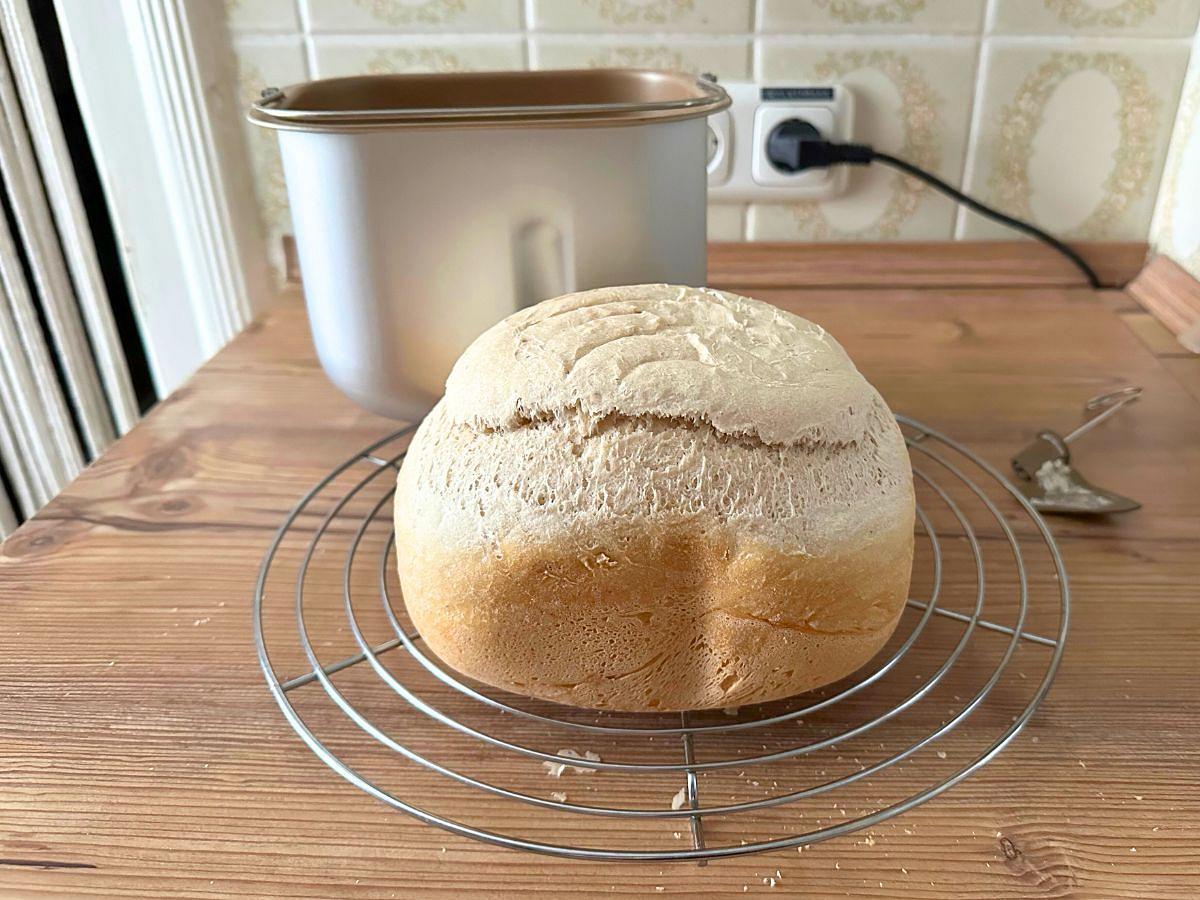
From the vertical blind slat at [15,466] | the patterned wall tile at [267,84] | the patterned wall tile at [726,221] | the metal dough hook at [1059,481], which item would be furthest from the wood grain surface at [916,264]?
the vertical blind slat at [15,466]

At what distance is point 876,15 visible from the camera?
936mm

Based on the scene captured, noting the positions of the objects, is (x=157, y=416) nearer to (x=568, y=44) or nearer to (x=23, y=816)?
(x=23, y=816)

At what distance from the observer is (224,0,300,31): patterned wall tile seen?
3.18 ft

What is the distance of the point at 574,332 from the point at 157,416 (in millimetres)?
509

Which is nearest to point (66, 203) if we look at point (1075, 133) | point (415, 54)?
point (415, 54)

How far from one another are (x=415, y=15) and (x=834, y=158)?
1.57 ft

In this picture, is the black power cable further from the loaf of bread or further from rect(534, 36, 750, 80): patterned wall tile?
the loaf of bread

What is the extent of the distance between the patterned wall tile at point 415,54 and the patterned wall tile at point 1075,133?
1.69ft

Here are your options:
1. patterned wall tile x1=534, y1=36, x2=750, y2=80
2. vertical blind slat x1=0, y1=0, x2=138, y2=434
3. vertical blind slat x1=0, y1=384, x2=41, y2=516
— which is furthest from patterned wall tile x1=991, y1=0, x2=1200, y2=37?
vertical blind slat x1=0, y1=384, x2=41, y2=516

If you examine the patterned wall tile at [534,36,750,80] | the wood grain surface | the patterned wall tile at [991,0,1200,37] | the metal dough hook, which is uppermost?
the patterned wall tile at [991,0,1200,37]

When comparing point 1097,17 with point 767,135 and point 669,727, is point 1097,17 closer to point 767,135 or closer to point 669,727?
point 767,135

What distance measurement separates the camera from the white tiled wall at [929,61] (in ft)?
3.08

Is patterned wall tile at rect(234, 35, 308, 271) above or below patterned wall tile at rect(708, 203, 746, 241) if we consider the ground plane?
above

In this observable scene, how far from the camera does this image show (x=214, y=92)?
0.99 m
